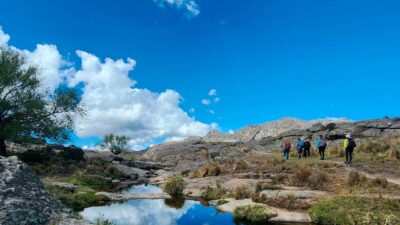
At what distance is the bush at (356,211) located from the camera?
19.0 meters

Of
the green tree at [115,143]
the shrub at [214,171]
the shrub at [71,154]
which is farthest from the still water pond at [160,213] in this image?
the green tree at [115,143]

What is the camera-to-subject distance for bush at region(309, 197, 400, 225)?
62.4 feet

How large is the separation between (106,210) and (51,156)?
31427 millimetres

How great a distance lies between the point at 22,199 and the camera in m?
14.7

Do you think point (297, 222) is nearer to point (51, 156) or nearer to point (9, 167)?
point (9, 167)

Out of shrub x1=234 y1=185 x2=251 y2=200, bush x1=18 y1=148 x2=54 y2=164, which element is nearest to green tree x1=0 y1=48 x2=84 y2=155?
bush x1=18 y1=148 x2=54 y2=164

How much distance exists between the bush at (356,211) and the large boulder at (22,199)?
43.0 feet

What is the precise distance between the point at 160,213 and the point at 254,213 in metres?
6.42

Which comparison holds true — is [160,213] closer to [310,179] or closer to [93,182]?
[310,179]

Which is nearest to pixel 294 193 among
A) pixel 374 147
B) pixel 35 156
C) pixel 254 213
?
pixel 254 213

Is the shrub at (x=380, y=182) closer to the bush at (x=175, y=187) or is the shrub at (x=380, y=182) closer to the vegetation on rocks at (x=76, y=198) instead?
the bush at (x=175, y=187)

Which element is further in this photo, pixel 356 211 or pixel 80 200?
pixel 80 200

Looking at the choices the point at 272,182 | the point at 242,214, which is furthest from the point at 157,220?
the point at 272,182


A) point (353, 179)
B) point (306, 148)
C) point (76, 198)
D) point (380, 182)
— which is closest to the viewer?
point (380, 182)
